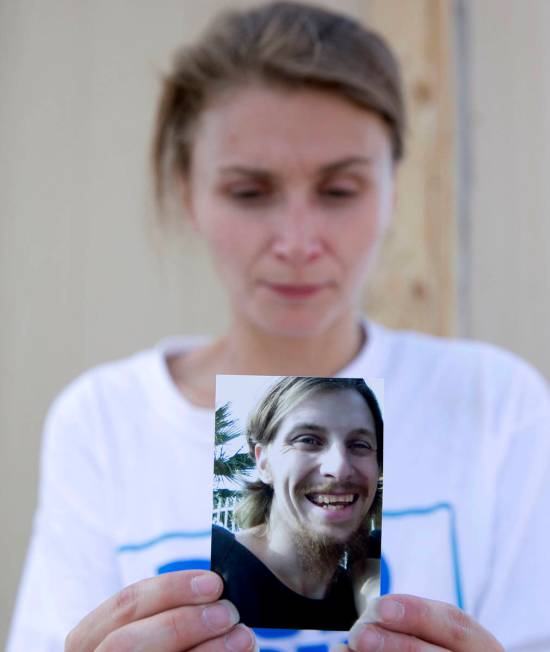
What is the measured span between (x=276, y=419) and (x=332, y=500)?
0.08m

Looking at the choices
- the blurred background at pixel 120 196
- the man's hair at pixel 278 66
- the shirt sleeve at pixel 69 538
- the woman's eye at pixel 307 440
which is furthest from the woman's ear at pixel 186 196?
the woman's eye at pixel 307 440

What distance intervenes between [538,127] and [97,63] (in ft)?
3.88

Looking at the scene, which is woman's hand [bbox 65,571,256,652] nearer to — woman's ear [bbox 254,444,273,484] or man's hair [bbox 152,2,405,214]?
woman's ear [bbox 254,444,273,484]

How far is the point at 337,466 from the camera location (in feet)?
1.88

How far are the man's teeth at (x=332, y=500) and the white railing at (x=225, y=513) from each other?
71 millimetres

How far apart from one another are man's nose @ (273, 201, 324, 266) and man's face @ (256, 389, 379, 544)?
0.39 meters

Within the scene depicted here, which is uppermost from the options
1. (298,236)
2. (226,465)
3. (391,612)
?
(298,236)

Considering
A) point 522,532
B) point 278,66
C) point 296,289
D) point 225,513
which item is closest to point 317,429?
point 225,513

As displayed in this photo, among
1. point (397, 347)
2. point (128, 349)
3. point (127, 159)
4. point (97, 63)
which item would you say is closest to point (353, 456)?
point (397, 347)

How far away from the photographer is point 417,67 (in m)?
1.73

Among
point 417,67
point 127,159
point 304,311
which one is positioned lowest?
point 304,311

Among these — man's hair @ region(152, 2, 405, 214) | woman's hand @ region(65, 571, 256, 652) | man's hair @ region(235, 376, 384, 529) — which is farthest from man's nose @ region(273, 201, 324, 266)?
woman's hand @ region(65, 571, 256, 652)

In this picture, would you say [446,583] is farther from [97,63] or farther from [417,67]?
[97,63]

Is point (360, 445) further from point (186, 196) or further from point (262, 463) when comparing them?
point (186, 196)
